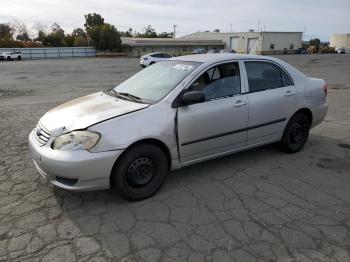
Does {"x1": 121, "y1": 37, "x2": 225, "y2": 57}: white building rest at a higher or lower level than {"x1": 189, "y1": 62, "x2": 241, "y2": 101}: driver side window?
higher

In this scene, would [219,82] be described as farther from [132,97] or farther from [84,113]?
[84,113]

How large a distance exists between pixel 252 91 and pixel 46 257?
3210 millimetres

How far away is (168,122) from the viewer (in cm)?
369

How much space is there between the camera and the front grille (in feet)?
11.6

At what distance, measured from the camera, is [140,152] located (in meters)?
3.54

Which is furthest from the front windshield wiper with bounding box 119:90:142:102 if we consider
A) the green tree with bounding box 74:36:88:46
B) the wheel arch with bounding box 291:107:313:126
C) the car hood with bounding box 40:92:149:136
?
the green tree with bounding box 74:36:88:46

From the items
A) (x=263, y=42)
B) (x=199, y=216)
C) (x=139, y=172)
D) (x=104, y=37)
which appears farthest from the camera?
(x=263, y=42)

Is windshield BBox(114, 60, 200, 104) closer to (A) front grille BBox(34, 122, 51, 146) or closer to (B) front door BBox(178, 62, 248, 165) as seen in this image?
(B) front door BBox(178, 62, 248, 165)

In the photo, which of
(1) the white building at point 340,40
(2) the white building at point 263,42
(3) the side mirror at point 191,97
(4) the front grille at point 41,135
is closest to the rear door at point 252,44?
(2) the white building at point 263,42

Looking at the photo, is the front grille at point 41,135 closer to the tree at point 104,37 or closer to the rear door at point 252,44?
the tree at point 104,37

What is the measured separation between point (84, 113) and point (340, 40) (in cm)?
11839

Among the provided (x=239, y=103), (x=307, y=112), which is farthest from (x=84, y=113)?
(x=307, y=112)

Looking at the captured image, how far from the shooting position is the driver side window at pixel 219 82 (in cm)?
409

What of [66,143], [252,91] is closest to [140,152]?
[66,143]
